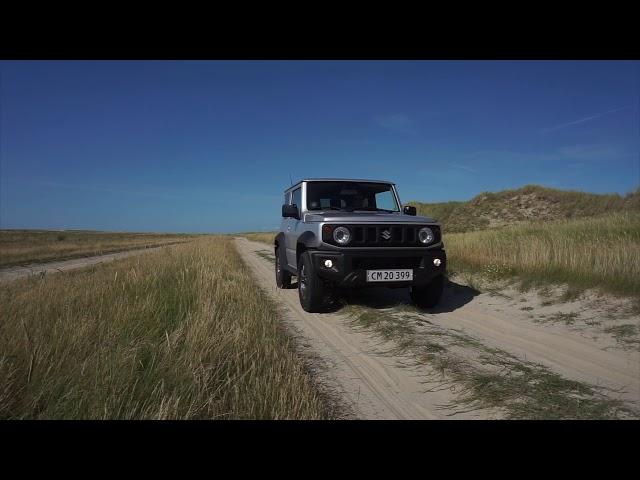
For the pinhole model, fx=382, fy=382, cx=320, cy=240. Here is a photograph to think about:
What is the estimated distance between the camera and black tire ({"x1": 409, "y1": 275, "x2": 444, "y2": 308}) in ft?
19.0

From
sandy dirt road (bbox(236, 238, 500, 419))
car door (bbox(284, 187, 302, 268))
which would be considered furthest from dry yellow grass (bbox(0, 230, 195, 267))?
sandy dirt road (bbox(236, 238, 500, 419))

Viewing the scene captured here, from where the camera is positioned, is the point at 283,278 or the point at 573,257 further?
the point at 283,278

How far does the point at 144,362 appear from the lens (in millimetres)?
3076

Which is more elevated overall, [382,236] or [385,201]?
[385,201]

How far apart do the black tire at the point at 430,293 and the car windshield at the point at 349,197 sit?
5.77 ft

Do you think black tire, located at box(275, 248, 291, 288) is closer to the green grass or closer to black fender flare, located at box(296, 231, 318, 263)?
black fender flare, located at box(296, 231, 318, 263)

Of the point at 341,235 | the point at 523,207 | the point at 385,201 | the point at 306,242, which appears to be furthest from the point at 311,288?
the point at 523,207

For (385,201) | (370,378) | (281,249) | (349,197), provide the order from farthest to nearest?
(281,249)
(385,201)
(349,197)
(370,378)

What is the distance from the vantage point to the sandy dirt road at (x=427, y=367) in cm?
281

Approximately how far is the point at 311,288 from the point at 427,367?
7.91 feet

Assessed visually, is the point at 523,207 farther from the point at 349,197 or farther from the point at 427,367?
the point at 427,367

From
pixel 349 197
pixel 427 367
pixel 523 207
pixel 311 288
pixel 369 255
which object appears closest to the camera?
pixel 427 367

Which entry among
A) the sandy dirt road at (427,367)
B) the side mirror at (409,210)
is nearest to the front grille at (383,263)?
the sandy dirt road at (427,367)
